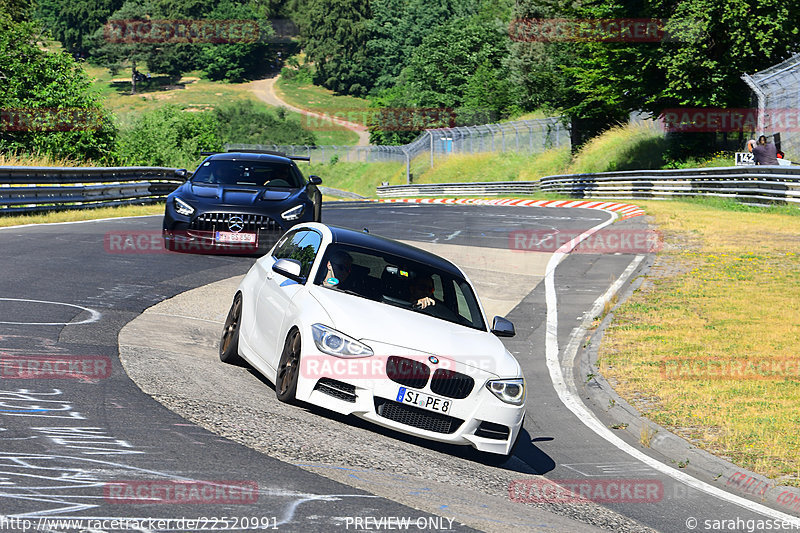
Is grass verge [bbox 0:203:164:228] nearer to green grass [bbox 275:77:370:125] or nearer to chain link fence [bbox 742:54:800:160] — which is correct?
chain link fence [bbox 742:54:800:160]

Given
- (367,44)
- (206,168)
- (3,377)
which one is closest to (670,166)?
(206,168)

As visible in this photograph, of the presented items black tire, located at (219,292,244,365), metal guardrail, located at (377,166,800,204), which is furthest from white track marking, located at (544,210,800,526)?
metal guardrail, located at (377,166,800,204)

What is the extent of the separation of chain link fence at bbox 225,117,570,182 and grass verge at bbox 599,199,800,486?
42.4m

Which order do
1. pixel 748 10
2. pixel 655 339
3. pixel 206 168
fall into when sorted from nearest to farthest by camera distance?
1. pixel 655 339
2. pixel 206 168
3. pixel 748 10

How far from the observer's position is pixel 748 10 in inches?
1521

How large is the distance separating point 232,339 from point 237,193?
7.17m

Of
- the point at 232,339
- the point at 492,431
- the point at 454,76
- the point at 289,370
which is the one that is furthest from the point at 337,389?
the point at 454,76

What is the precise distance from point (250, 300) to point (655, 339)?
634cm

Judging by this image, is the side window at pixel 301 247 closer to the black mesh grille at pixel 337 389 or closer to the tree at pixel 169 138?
the black mesh grille at pixel 337 389

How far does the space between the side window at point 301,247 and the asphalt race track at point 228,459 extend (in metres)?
1.18

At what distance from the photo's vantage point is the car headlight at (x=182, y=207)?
16.2 metres

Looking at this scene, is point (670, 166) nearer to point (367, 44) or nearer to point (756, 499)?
point (756, 499)

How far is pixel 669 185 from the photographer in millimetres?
38781

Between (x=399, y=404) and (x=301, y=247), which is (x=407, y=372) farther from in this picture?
(x=301, y=247)
